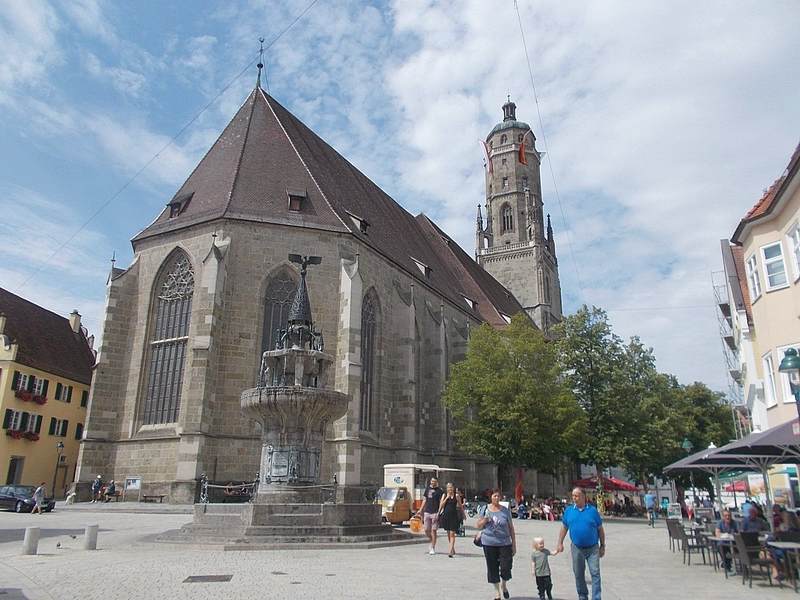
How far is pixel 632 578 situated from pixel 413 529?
866 centimetres

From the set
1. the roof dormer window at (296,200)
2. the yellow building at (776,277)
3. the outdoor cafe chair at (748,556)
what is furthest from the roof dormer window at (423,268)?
the outdoor cafe chair at (748,556)

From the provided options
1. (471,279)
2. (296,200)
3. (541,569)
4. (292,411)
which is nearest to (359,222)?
(296,200)

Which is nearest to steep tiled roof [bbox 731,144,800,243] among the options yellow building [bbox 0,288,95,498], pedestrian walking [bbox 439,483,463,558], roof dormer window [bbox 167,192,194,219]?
pedestrian walking [bbox 439,483,463,558]

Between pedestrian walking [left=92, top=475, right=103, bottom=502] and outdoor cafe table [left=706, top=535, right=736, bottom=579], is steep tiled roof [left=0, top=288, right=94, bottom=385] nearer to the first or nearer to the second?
pedestrian walking [left=92, top=475, right=103, bottom=502]

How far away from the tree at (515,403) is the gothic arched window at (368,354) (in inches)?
149

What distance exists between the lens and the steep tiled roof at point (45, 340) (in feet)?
110

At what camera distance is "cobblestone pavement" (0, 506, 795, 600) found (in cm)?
755

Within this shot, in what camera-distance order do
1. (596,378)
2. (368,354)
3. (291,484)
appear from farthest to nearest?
(596,378) → (368,354) → (291,484)

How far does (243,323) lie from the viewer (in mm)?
23594

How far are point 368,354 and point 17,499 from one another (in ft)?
44.4

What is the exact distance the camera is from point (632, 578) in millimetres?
9539

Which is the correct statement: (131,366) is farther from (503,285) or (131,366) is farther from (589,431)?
(503,285)

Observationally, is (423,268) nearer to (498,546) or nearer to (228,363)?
(228,363)

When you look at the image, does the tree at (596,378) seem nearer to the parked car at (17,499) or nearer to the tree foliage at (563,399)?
the tree foliage at (563,399)
